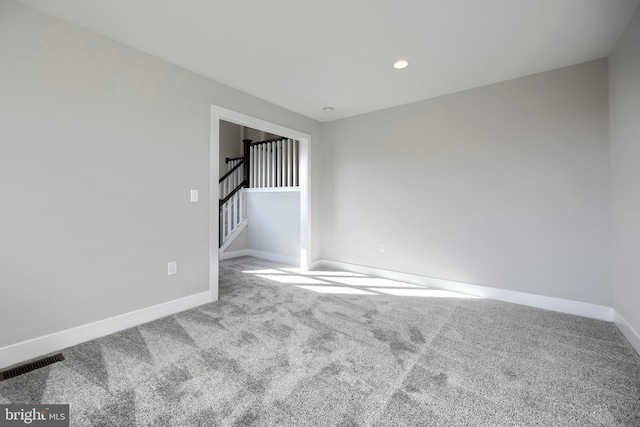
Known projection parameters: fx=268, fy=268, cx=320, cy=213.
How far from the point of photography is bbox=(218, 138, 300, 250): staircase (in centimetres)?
509

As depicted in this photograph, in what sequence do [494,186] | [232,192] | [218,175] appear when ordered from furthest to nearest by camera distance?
[232,192] → [494,186] → [218,175]

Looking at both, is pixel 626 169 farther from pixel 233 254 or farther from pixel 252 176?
pixel 233 254

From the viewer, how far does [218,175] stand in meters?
2.99

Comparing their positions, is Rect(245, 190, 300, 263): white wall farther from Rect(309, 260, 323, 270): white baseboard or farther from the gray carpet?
the gray carpet

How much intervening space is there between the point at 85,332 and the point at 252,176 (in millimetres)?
4050

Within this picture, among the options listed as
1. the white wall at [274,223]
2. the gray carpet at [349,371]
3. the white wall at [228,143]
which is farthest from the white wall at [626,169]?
the white wall at [228,143]

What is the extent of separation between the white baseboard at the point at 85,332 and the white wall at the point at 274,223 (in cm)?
232

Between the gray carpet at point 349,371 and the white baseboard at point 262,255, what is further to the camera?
the white baseboard at point 262,255

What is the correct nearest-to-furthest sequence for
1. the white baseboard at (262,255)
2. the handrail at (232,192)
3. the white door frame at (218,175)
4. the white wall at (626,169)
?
the white wall at (626,169) < the white door frame at (218,175) < the white baseboard at (262,255) < the handrail at (232,192)

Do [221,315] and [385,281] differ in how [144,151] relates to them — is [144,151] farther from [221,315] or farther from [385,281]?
[385,281]

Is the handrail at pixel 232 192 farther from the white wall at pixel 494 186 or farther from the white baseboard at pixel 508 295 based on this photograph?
the white baseboard at pixel 508 295

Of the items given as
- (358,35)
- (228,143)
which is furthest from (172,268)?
(228,143)

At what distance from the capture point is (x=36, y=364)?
181 cm

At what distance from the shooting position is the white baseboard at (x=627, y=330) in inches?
77.9
